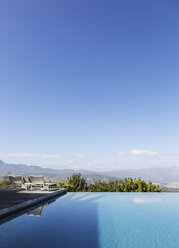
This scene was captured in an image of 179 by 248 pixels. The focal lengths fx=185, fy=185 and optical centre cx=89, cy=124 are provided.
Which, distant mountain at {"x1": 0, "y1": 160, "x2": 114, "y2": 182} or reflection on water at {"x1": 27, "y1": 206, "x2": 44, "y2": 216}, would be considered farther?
distant mountain at {"x1": 0, "y1": 160, "x2": 114, "y2": 182}

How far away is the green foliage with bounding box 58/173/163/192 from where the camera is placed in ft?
35.3

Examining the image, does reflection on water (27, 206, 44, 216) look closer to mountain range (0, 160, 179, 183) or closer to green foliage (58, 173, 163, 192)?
mountain range (0, 160, 179, 183)

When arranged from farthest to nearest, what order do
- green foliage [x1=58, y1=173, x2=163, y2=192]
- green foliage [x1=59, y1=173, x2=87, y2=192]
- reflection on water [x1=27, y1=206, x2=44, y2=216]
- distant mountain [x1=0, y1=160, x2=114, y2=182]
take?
distant mountain [x1=0, y1=160, x2=114, y2=182] < green foliage [x1=59, y1=173, x2=87, y2=192] < green foliage [x1=58, y1=173, x2=163, y2=192] < reflection on water [x1=27, y1=206, x2=44, y2=216]

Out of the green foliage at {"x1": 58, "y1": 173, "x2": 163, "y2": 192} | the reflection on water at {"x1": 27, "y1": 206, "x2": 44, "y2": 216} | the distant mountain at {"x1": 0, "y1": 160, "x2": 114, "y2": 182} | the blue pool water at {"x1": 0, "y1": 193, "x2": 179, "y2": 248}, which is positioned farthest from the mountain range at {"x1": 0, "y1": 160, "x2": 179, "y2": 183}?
the blue pool water at {"x1": 0, "y1": 193, "x2": 179, "y2": 248}

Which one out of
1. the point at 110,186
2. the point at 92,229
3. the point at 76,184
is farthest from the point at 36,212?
the point at 110,186

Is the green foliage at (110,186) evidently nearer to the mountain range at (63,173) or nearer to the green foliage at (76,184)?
the green foliage at (76,184)

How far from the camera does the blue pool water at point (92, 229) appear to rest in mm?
3477

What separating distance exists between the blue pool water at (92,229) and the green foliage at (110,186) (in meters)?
4.01

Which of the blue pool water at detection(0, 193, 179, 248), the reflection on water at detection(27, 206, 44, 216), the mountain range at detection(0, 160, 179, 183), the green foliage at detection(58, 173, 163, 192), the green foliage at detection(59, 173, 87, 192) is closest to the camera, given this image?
the blue pool water at detection(0, 193, 179, 248)

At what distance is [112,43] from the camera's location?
55.2 ft

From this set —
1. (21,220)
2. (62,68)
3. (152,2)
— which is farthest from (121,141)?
(21,220)

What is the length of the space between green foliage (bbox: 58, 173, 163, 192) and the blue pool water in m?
4.01

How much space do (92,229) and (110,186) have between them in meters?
6.85

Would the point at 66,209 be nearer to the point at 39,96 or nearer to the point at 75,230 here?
the point at 75,230
